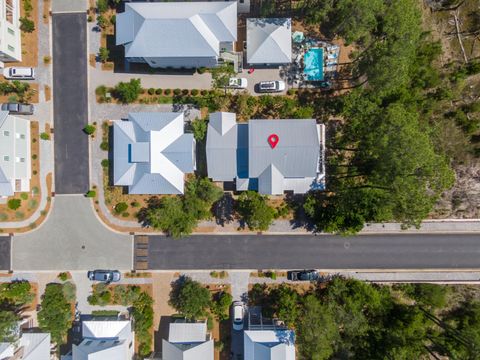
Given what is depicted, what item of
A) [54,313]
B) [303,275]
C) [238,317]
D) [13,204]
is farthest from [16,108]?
[303,275]

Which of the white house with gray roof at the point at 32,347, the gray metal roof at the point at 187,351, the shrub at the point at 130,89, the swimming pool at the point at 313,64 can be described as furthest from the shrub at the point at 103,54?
the gray metal roof at the point at 187,351

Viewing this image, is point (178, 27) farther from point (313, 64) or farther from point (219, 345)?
point (219, 345)

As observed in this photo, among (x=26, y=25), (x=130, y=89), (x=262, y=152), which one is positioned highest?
(x=26, y=25)

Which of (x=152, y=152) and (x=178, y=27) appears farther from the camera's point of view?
(x=152, y=152)

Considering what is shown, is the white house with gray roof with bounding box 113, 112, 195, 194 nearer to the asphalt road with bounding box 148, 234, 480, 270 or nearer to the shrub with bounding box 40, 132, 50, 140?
the asphalt road with bounding box 148, 234, 480, 270

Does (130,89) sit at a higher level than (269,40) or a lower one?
lower

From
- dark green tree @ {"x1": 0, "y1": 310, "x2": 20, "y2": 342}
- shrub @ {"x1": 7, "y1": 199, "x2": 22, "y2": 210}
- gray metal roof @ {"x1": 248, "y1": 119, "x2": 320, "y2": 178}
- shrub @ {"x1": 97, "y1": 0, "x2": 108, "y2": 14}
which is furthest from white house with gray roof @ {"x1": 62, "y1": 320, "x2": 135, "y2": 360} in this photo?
shrub @ {"x1": 97, "y1": 0, "x2": 108, "y2": 14}
